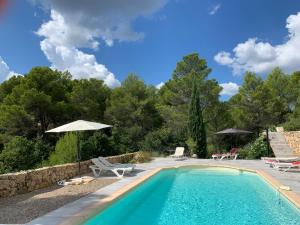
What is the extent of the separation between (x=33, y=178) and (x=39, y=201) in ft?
6.14

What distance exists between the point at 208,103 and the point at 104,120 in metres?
7.85

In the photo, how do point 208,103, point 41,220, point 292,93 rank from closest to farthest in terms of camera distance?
point 41,220 < point 208,103 < point 292,93

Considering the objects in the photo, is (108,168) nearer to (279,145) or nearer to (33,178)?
(33,178)

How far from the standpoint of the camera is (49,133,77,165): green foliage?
12977 mm

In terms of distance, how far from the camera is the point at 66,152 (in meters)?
13.0

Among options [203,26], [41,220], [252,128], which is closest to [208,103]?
[252,128]

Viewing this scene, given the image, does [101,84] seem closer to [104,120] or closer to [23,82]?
[104,120]

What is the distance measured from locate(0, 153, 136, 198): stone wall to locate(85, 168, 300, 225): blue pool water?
107 inches

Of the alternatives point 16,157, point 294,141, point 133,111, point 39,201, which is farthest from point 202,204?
point 133,111

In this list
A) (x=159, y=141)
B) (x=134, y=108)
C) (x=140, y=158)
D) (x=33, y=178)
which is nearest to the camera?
(x=33, y=178)

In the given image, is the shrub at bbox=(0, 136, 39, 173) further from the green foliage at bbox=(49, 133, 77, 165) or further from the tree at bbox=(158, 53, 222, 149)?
the tree at bbox=(158, 53, 222, 149)

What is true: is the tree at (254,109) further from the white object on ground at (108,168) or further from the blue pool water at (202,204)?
the white object on ground at (108,168)

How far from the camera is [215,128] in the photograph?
24.6 metres

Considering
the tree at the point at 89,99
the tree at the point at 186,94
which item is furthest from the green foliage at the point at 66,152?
the tree at the point at 186,94
